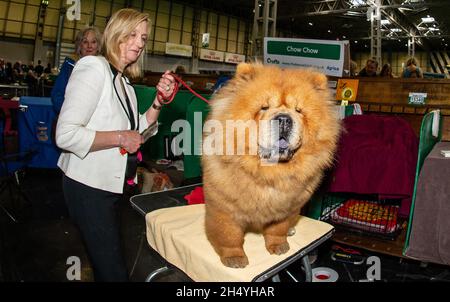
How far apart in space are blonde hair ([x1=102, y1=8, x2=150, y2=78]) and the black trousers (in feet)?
2.15

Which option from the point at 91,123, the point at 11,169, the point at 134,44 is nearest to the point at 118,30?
the point at 134,44

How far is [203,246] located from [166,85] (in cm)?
83

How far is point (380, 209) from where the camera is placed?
298 centimetres

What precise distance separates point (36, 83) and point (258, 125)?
13.2 metres

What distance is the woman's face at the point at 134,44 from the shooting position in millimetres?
1564

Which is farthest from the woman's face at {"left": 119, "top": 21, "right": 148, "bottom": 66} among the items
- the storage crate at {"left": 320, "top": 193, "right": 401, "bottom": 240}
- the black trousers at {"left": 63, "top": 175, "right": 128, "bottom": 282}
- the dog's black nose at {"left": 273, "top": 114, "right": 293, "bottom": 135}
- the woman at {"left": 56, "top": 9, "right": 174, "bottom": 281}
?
the storage crate at {"left": 320, "top": 193, "right": 401, "bottom": 240}

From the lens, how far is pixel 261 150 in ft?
4.27

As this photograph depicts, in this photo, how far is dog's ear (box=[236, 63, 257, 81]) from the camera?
1.36m

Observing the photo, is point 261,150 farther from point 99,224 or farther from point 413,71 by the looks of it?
point 413,71

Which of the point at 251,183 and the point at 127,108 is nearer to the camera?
the point at 251,183

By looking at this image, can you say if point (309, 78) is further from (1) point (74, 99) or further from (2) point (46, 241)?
(2) point (46, 241)

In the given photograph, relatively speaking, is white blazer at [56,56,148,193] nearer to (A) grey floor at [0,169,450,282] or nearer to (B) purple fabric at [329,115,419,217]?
(A) grey floor at [0,169,450,282]

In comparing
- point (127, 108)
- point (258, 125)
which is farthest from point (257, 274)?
point (127, 108)

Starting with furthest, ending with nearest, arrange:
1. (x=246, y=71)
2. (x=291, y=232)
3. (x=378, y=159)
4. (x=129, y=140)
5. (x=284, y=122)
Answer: (x=378, y=159) → (x=291, y=232) → (x=129, y=140) → (x=246, y=71) → (x=284, y=122)
